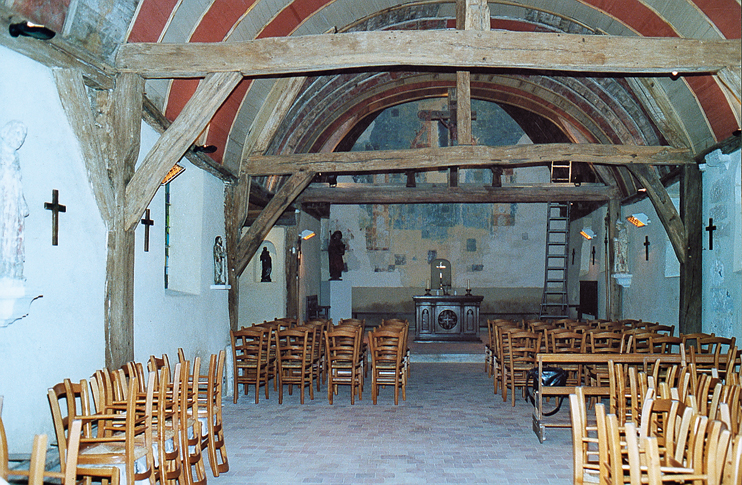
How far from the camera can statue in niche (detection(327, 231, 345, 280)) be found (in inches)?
663

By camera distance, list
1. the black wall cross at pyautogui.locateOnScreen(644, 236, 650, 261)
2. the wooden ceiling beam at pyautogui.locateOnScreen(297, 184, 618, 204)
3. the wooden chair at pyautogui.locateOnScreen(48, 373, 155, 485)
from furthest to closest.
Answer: the wooden ceiling beam at pyautogui.locateOnScreen(297, 184, 618, 204) → the black wall cross at pyautogui.locateOnScreen(644, 236, 650, 261) → the wooden chair at pyautogui.locateOnScreen(48, 373, 155, 485)

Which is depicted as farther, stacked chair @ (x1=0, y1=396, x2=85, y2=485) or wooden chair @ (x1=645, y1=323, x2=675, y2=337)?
wooden chair @ (x1=645, y1=323, x2=675, y2=337)

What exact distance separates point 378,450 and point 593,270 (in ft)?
36.0

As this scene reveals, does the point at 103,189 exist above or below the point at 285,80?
below

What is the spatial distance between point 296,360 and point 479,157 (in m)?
3.92

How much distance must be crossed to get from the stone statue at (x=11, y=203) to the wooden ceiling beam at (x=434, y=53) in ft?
6.20

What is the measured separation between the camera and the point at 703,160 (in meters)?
8.48

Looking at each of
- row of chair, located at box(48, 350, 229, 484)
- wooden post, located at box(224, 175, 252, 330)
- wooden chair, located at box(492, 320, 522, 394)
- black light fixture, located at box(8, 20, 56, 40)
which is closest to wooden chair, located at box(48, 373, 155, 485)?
row of chair, located at box(48, 350, 229, 484)

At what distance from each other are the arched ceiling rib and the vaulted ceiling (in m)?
0.02

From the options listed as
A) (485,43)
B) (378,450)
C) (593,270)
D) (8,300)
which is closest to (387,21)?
(485,43)

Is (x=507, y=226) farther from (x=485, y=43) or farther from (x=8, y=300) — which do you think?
(x=8, y=300)

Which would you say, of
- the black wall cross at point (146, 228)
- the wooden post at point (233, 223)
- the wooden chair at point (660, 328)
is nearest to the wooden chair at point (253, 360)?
the wooden post at point (233, 223)

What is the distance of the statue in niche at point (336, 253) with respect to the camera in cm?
1684

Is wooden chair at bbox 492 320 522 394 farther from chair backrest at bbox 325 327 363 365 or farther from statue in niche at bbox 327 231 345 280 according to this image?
statue in niche at bbox 327 231 345 280
